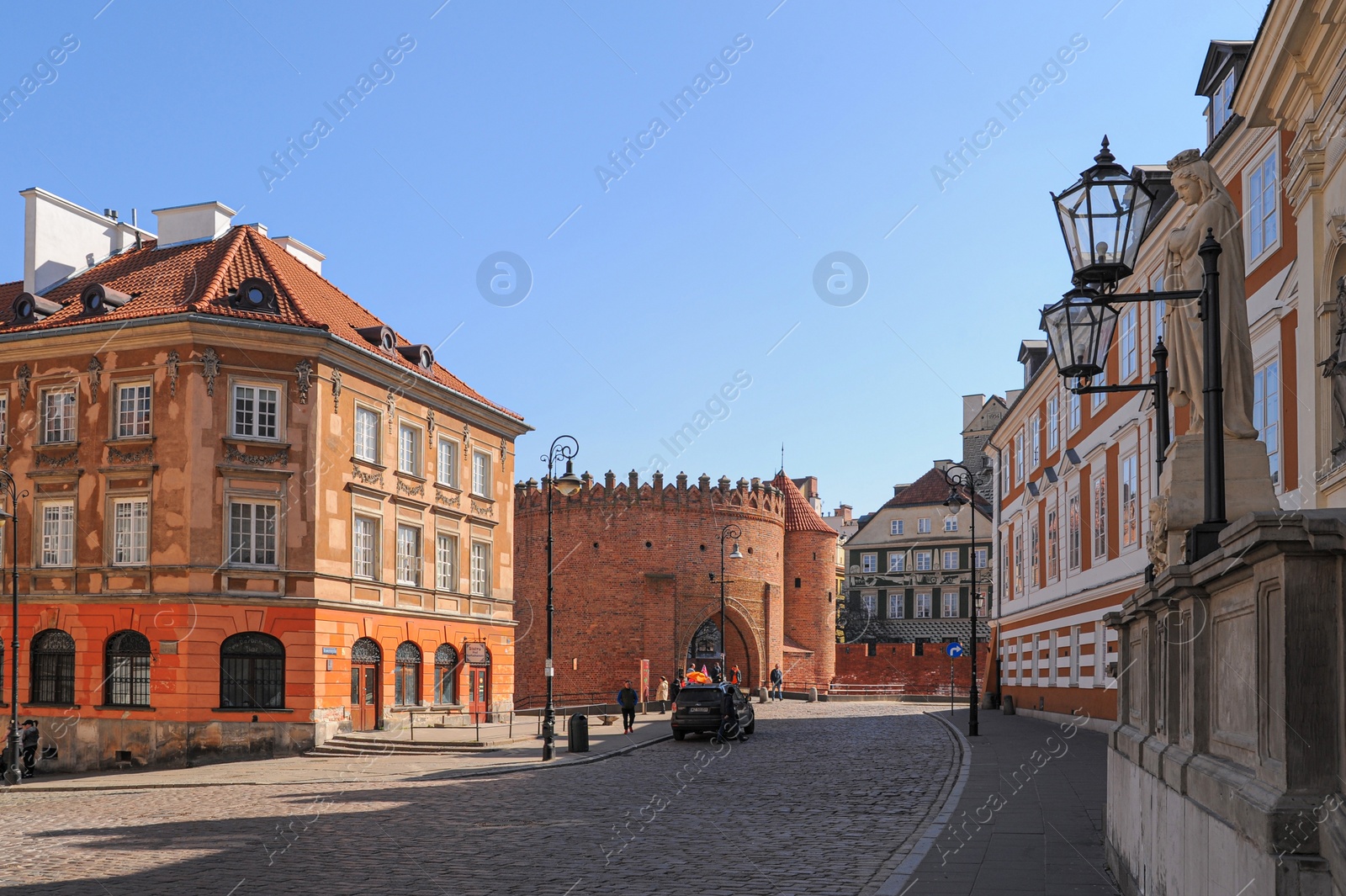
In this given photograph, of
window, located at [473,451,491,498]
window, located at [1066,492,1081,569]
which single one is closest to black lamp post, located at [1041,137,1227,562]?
window, located at [1066,492,1081,569]

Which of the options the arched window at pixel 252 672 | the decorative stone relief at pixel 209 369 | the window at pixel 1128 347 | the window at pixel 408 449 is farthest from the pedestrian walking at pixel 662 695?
the window at pixel 1128 347

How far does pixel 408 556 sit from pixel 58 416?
9.96 meters

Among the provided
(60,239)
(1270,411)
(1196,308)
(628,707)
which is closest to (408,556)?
(628,707)

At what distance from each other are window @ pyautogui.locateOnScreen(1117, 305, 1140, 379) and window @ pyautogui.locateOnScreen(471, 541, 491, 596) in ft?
69.1

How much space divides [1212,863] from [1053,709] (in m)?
33.1

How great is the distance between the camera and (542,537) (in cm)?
6278

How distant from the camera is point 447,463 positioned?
1516 inches

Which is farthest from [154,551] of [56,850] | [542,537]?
[542,537]

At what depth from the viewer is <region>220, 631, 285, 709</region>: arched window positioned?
30.1 metres

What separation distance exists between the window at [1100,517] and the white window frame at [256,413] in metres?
20.7

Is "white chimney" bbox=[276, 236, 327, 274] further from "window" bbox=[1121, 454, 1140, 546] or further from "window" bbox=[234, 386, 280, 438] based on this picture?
"window" bbox=[1121, 454, 1140, 546]

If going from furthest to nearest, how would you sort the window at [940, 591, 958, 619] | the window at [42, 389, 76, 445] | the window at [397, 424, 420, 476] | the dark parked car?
the window at [940, 591, 958, 619] → the window at [397, 424, 420, 476] → the dark parked car → the window at [42, 389, 76, 445]

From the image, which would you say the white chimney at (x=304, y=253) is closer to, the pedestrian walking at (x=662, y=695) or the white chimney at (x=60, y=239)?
the white chimney at (x=60, y=239)

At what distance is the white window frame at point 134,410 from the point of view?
3098 cm
